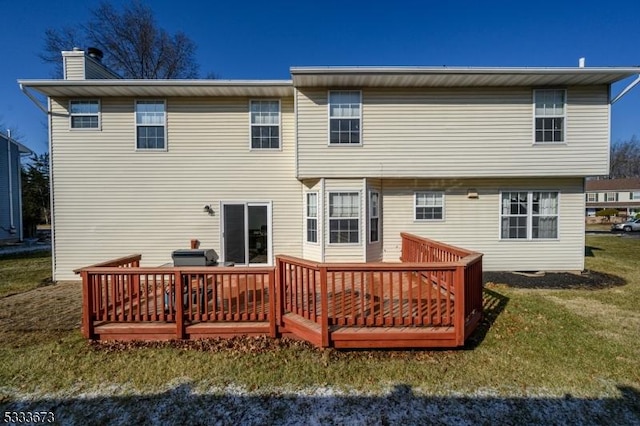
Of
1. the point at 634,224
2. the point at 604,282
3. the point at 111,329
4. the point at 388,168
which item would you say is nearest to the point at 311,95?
the point at 388,168

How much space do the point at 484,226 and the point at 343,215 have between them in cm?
418

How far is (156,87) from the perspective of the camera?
764 cm

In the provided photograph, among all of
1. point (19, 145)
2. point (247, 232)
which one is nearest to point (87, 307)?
point (247, 232)

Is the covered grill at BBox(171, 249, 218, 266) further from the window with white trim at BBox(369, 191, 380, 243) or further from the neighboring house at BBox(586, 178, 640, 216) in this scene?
the neighboring house at BBox(586, 178, 640, 216)

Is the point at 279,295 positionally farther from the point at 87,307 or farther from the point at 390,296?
the point at 87,307

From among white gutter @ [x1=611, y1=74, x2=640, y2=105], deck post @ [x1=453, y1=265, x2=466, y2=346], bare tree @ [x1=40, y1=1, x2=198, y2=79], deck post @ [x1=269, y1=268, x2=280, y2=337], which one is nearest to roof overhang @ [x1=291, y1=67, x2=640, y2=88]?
white gutter @ [x1=611, y1=74, x2=640, y2=105]

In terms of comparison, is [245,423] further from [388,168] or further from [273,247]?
[388,168]

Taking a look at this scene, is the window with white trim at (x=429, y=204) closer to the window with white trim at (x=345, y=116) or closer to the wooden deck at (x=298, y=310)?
the window with white trim at (x=345, y=116)

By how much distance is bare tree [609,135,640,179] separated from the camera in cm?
5350

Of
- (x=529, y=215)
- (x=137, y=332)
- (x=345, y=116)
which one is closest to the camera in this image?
(x=137, y=332)

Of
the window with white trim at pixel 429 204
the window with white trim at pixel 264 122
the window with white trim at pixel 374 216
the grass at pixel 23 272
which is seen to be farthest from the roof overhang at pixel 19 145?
the window with white trim at pixel 429 204

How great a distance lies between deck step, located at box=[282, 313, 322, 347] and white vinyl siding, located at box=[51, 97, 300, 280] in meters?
4.19

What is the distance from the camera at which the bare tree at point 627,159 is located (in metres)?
53.5

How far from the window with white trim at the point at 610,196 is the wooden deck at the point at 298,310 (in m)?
48.3
